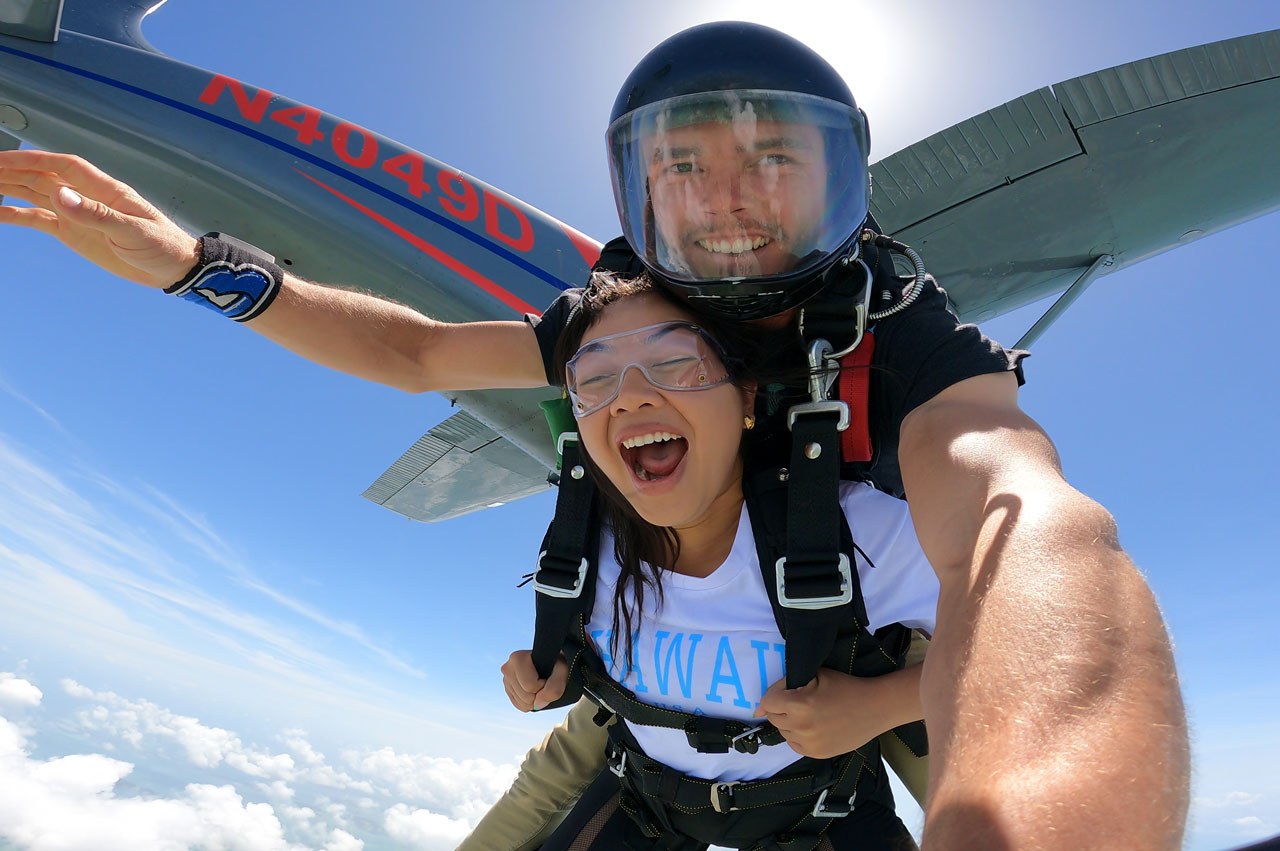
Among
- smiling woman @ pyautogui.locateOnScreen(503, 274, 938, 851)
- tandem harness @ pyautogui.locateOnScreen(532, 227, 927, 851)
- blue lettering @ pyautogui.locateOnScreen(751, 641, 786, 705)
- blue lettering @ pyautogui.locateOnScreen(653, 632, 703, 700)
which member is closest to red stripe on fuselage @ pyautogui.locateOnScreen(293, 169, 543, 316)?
smiling woman @ pyautogui.locateOnScreen(503, 274, 938, 851)

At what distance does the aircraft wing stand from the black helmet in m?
3.67

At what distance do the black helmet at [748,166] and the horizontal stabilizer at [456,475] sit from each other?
18.0 ft

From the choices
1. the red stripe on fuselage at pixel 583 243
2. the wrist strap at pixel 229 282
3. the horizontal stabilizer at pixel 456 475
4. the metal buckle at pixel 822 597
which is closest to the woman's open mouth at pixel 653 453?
the metal buckle at pixel 822 597

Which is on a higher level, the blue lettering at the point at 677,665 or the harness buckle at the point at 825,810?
the blue lettering at the point at 677,665

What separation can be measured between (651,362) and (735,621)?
1.99 ft

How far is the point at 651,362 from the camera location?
1.65 m

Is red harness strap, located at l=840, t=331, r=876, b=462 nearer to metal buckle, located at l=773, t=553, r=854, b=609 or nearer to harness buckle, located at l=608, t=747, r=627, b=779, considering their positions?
metal buckle, located at l=773, t=553, r=854, b=609

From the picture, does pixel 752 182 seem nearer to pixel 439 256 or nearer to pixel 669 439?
pixel 669 439

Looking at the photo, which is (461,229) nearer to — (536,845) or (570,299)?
(570,299)

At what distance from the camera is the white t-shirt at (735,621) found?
5.03 feet

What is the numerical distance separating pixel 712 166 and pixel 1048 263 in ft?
15.1

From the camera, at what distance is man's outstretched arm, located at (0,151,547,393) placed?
1.84 m

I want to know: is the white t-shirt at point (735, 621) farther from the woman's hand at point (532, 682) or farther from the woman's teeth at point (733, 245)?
the woman's teeth at point (733, 245)

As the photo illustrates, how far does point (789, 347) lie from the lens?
1705 mm
